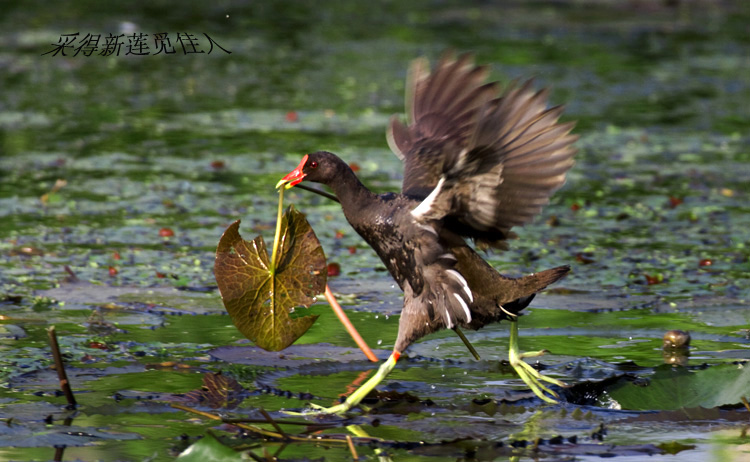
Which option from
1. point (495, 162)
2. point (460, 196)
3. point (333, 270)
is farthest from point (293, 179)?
point (333, 270)

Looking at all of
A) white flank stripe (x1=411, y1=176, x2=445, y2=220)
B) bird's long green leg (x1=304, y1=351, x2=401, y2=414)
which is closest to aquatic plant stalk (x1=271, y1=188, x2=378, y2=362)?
bird's long green leg (x1=304, y1=351, x2=401, y2=414)

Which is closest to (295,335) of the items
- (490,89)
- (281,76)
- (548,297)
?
(490,89)

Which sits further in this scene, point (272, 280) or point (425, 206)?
point (272, 280)

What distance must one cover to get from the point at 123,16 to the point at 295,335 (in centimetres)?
1388

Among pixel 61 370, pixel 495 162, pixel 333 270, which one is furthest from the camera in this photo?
pixel 333 270

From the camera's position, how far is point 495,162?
3947mm

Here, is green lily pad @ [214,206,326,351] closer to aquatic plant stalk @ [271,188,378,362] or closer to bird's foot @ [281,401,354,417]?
aquatic plant stalk @ [271,188,378,362]

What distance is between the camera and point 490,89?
173 inches

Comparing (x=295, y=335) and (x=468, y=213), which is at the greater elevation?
(x=468, y=213)

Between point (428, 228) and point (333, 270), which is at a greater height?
point (428, 228)

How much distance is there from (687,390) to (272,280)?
1.54 m

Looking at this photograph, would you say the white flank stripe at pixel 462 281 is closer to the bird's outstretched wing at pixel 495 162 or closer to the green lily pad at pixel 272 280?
the bird's outstretched wing at pixel 495 162

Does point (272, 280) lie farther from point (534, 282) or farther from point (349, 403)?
point (534, 282)

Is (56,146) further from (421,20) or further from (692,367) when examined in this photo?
(421,20)
